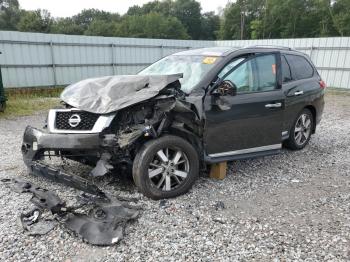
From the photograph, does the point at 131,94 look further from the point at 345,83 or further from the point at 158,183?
the point at 345,83

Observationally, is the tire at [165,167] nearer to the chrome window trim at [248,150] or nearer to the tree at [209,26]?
the chrome window trim at [248,150]

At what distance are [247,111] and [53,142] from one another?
96.6 inches

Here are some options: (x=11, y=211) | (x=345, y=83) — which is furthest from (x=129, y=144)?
(x=345, y=83)

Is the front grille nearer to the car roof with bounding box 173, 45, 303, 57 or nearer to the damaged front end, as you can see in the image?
the damaged front end

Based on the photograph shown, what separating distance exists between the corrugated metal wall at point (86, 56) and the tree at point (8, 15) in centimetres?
4521

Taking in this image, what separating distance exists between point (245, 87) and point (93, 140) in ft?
7.09

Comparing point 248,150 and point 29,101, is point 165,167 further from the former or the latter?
point 29,101

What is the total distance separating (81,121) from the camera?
143 inches

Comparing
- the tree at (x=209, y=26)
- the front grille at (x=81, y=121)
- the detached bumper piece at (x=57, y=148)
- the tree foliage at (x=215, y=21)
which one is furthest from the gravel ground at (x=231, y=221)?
the tree at (x=209, y=26)

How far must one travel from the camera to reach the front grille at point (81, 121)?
360cm

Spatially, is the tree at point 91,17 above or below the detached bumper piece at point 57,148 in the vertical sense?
above

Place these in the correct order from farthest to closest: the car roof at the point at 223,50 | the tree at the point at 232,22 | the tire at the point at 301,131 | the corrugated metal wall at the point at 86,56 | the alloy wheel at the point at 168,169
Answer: the tree at the point at 232,22, the corrugated metal wall at the point at 86,56, the tire at the point at 301,131, the car roof at the point at 223,50, the alloy wheel at the point at 168,169

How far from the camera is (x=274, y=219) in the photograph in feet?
11.4

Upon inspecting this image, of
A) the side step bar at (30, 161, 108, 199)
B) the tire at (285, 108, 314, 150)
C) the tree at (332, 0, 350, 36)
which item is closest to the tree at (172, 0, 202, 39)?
the tree at (332, 0, 350, 36)
